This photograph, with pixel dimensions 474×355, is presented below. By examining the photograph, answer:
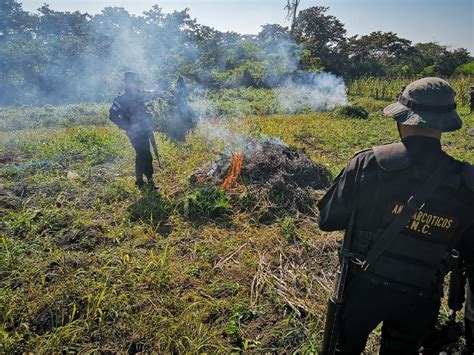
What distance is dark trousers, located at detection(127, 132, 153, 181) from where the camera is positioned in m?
5.18

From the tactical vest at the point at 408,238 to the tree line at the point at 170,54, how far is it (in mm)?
16429

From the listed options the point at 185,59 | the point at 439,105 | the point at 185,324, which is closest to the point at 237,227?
the point at 185,324

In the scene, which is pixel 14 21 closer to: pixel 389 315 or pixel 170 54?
pixel 170 54

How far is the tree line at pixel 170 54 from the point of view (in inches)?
730

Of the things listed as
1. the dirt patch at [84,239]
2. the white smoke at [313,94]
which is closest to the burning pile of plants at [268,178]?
the dirt patch at [84,239]

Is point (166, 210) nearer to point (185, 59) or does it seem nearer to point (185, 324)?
point (185, 324)

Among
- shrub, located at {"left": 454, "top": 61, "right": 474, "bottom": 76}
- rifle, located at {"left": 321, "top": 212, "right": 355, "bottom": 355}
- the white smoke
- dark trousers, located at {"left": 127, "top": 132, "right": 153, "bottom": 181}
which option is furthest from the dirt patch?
shrub, located at {"left": 454, "top": 61, "right": 474, "bottom": 76}

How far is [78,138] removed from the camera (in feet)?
27.0

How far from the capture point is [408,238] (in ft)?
5.02

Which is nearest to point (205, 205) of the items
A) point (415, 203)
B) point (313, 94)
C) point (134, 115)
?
point (134, 115)

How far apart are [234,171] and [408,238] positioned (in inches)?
154

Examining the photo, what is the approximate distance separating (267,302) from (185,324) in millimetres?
809

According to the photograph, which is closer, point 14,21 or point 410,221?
point 410,221

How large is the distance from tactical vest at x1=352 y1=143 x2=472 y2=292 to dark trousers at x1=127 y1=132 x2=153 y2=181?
4.34 meters
